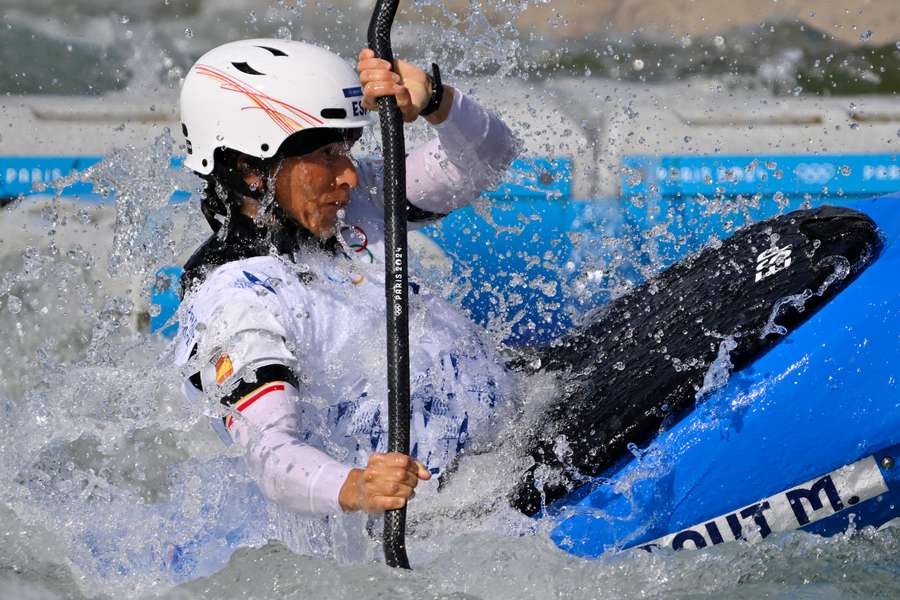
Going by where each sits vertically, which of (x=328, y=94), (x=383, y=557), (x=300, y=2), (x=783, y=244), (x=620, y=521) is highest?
(x=300, y=2)

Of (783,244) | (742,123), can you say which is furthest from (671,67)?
(783,244)

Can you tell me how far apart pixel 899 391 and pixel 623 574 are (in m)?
0.57

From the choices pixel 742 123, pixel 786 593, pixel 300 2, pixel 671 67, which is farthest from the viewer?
pixel 300 2

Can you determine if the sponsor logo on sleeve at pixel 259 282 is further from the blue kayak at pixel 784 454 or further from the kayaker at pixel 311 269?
the blue kayak at pixel 784 454

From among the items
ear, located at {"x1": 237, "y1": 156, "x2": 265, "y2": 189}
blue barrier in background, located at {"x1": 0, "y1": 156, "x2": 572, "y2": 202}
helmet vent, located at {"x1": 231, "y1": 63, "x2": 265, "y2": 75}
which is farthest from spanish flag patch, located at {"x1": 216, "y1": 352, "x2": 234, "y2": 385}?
blue barrier in background, located at {"x1": 0, "y1": 156, "x2": 572, "y2": 202}

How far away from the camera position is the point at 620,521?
2029mm

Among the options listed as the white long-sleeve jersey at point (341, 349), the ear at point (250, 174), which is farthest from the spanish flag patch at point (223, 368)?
the ear at point (250, 174)

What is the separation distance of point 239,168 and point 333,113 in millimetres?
214

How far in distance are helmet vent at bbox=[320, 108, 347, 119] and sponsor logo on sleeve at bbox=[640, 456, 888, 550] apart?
959 millimetres

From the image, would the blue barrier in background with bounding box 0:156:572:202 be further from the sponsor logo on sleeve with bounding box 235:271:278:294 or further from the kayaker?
the sponsor logo on sleeve with bounding box 235:271:278:294

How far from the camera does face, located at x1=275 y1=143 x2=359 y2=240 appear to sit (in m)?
2.13

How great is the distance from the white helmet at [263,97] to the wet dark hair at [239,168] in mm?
16

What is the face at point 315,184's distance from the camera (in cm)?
213

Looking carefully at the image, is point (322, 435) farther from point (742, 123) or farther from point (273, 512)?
point (742, 123)
